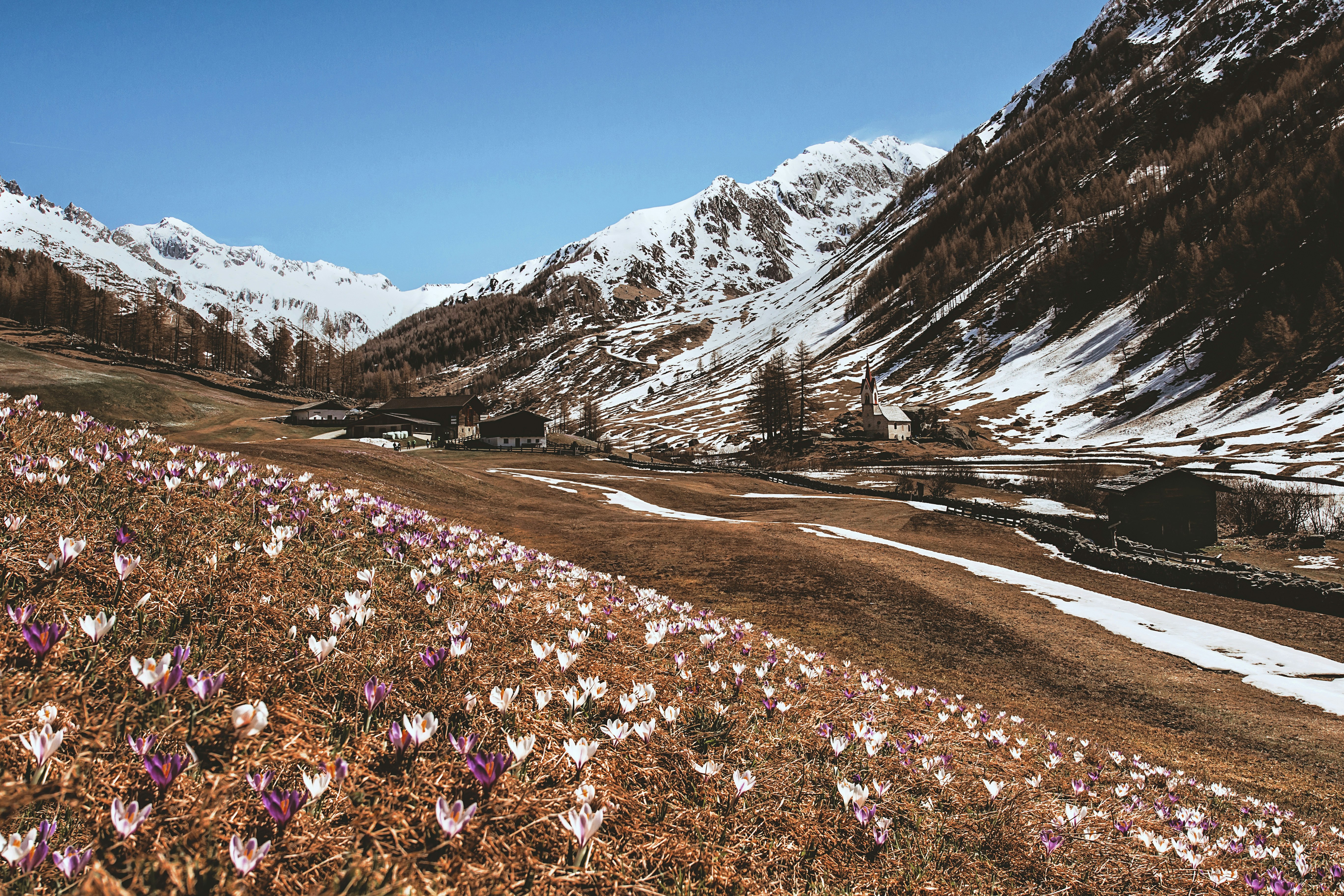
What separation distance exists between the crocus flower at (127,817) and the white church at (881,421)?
355 ft

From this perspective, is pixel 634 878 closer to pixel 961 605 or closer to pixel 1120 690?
pixel 1120 690

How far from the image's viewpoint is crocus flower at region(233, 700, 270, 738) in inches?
93.4

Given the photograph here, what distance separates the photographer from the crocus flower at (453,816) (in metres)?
2.11

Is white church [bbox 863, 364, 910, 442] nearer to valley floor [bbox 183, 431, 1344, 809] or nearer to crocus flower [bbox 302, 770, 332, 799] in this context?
valley floor [bbox 183, 431, 1344, 809]

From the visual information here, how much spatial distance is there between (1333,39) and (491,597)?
947 ft

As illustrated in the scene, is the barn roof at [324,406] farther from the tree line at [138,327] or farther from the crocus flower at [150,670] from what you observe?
the crocus flower at [150,670]

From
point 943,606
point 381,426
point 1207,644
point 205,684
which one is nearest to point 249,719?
point 205,684

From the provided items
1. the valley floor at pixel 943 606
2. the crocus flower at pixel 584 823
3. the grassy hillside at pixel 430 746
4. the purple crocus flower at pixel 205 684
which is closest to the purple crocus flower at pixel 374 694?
the grassy hillside at pixel 430 746

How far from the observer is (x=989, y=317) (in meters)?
159

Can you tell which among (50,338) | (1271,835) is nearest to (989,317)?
(1271,835)

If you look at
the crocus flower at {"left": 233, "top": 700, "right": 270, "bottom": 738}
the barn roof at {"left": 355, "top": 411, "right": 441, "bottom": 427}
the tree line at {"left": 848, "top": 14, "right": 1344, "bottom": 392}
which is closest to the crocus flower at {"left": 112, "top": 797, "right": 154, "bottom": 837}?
the crocus flower at {"left": 233, "top": 700, "right": 270, "bottom": 738}

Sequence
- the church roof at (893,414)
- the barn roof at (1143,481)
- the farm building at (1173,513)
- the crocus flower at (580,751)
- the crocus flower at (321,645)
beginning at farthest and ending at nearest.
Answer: the church roof at (893,414) → the barn roof at (1143,481) → the farm building at (1173,513) → the crocus flower at (321,645) → the crocus flower at (580,751)

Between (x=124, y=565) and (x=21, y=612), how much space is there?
554 millimetres

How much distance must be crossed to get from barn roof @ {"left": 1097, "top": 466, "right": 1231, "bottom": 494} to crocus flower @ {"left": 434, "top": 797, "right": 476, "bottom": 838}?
49.8 m
